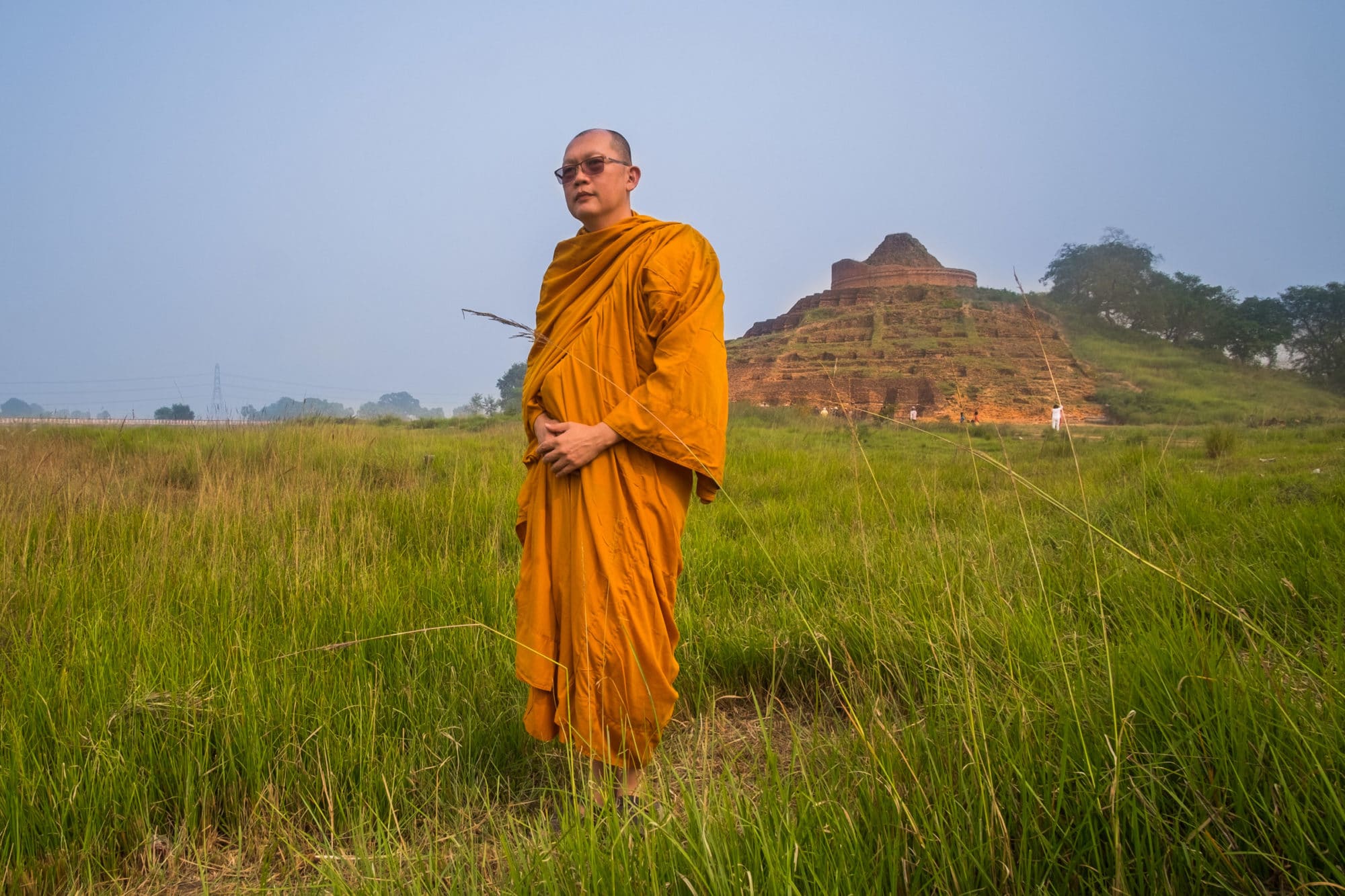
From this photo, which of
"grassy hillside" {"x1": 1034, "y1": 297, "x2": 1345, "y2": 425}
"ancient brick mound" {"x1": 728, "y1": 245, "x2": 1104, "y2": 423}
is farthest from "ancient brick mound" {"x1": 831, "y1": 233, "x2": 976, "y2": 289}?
"grassy hillside" {"x1": 1034, "y1": 297, "x2": 1345, "y2": 425}

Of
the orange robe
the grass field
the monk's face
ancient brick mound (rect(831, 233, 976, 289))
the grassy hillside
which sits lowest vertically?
the grass field

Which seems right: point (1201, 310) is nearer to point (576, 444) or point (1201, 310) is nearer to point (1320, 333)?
point (1320, 333)

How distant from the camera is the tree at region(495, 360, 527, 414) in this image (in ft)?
80.1

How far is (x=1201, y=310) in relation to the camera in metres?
50.4

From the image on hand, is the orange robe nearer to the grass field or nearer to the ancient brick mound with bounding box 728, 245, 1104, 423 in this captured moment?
the grass field

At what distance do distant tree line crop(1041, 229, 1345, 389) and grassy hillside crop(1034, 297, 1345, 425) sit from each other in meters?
1.02

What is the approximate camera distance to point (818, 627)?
251 cm

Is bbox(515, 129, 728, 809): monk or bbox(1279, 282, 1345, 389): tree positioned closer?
bbox(515, 129, 728, 809): monk

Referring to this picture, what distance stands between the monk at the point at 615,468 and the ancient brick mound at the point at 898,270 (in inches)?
2561

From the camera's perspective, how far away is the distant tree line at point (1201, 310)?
40.2 meters

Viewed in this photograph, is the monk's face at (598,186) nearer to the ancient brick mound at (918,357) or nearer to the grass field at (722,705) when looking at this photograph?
the grass field at (722,705)

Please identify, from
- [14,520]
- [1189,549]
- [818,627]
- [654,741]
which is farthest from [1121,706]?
[14,520]

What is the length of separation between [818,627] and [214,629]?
6.62ft

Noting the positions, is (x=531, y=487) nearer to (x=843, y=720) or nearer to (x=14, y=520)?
(x=843, y=720)
